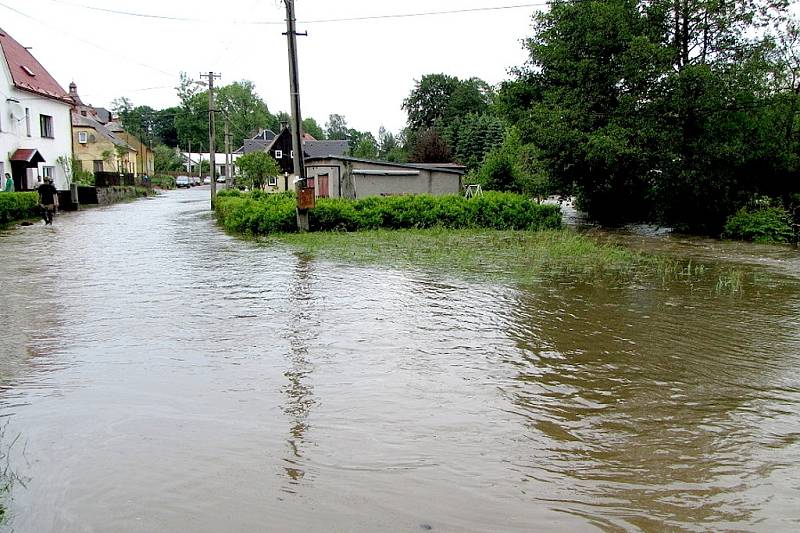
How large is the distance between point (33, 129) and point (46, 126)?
87.8 inches

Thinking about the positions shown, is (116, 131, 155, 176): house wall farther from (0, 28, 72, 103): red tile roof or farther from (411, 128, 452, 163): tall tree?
(0, 28, 72, 103): red tile roof

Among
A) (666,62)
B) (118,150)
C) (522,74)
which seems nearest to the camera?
(666,62)

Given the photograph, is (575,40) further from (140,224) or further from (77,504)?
(77,504)

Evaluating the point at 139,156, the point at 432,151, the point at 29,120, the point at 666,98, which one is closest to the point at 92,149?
the point at 139,156

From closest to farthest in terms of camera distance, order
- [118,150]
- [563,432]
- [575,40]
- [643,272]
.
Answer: [563,432] < [643,272] < [575,40] < [118,150]

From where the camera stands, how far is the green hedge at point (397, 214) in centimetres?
2005

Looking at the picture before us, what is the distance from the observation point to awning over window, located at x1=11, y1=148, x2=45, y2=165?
30.9m

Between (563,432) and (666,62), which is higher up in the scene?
(666,62)

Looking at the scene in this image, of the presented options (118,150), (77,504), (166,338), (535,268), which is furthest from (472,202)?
(118,150)

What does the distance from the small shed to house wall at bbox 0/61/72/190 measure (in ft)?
47.1

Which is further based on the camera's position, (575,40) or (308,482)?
(575,40)

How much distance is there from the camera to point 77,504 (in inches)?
149

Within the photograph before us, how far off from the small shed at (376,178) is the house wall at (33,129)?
47.1ft

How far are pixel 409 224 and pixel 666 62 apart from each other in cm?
1007
